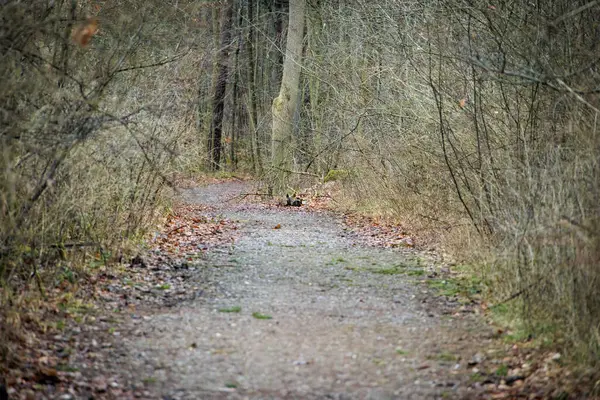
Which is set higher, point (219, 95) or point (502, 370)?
point (219, 95)

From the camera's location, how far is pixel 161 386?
4.87 meters

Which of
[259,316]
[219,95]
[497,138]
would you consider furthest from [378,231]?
[219,95]

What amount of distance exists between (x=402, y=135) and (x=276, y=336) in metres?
7.83

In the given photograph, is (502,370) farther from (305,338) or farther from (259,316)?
(259,316)

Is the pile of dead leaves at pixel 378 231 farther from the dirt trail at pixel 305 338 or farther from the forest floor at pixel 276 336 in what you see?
the dirt trail at pixel 305 338

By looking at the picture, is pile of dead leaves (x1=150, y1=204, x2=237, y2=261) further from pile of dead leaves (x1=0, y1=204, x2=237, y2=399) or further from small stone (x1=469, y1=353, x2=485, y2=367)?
small stone (x1=469, y1=353, x2=485, y2=367)

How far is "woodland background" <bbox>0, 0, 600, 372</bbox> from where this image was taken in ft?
18.6

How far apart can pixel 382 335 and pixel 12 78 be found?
11.9ft

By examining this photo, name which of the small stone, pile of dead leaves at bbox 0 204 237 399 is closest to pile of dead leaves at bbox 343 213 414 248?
pile of dead leaves at bbox 0 204 237 399

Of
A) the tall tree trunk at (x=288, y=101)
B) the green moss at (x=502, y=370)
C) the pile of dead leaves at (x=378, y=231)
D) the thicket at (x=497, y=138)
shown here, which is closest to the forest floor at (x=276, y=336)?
the green moss at (x=502, y=370)

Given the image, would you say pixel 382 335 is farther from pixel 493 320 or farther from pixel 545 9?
pixel 545 9

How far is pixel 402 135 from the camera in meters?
13.3

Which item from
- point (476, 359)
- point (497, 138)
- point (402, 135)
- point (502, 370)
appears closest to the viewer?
point (502, 370)

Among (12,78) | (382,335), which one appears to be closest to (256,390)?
(382,335)
